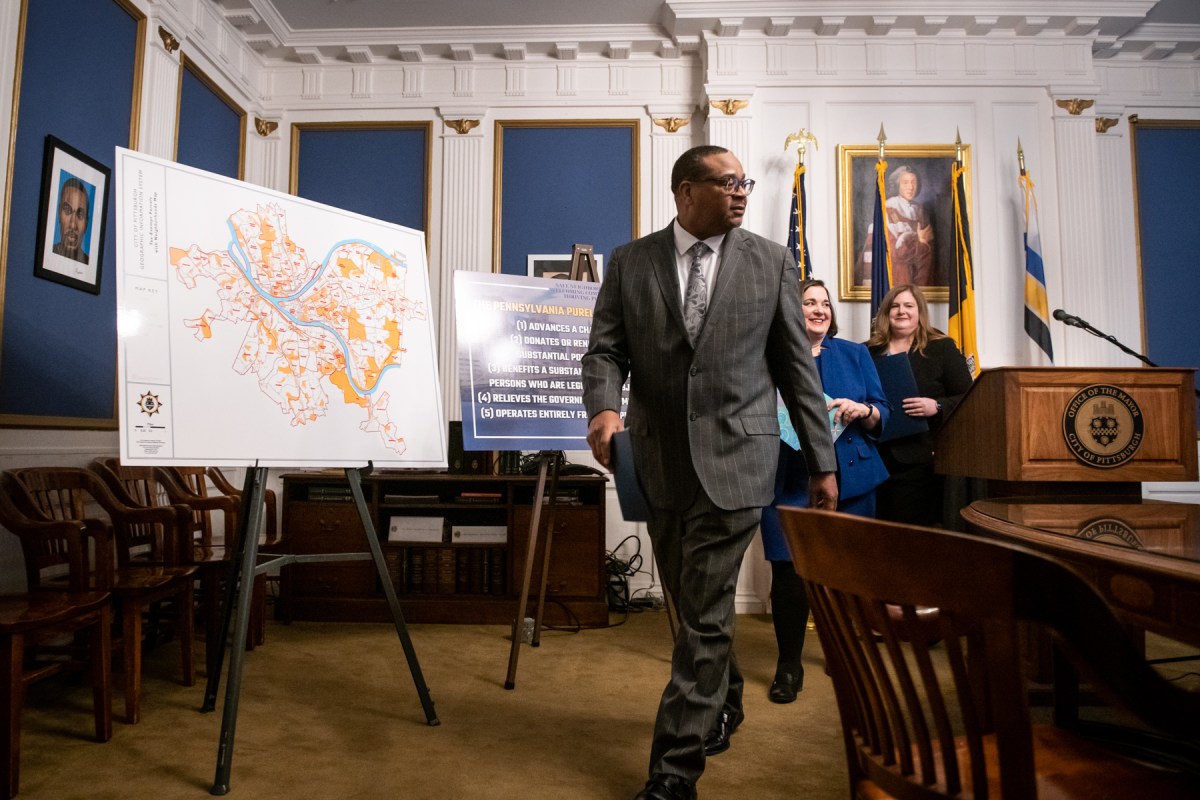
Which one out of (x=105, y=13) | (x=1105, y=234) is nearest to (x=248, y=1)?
(x=105, y=13)

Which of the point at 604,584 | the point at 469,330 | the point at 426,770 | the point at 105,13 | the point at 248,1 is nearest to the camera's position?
the point at 426,770

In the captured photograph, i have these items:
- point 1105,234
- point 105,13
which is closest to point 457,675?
point 105,13

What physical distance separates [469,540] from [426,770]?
1.90 m

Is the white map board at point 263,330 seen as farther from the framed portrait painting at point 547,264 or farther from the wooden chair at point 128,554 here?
the framed portrait painting at point 547,264

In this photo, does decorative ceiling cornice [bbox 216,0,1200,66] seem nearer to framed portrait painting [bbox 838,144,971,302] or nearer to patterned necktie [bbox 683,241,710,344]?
framed portrait painting [bbox 838,144,971,302]

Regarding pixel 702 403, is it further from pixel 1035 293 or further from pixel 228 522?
pixel 1035 293

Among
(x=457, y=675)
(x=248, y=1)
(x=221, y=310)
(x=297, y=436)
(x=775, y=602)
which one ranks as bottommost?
(x=457, y=675)

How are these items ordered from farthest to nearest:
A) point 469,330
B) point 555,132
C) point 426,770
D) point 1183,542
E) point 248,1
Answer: point 555,132 → point 248,1 → point 469,330 → point 426,770 → point 1183,542

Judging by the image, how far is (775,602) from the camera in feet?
8.52

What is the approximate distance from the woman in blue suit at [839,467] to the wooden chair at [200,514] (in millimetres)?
2076

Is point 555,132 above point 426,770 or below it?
above

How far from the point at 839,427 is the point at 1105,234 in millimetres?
3080

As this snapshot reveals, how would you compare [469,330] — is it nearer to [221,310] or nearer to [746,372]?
[221,310]

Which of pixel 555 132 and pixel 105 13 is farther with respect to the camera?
pixel 555 132
